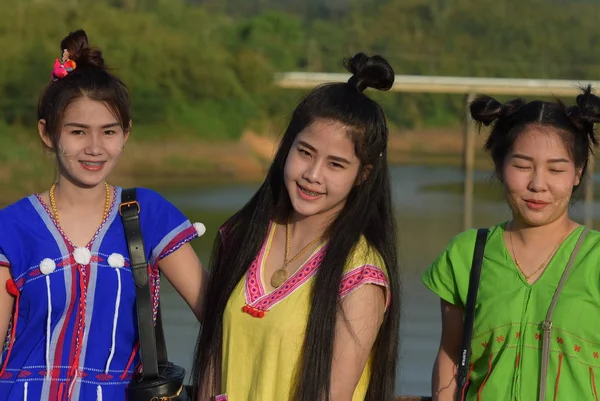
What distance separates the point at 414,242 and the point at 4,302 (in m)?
7.15

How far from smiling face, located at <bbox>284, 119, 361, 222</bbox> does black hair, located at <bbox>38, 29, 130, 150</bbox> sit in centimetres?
39

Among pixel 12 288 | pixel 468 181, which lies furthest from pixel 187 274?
pixel 468 181

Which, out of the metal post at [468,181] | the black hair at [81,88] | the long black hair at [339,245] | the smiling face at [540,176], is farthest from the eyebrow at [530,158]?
the metal post at [468,181]

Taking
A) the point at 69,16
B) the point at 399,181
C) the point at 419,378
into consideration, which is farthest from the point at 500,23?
the point at 419,378

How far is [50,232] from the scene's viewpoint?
2.27 m

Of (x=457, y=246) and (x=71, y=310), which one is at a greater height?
(x=457, y=246)

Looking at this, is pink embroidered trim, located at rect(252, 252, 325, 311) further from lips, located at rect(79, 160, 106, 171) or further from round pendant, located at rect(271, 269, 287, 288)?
lips, located at rect(79, 160, 106, 171)

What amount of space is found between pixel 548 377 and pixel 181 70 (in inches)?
362

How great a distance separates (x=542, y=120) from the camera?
226 cm

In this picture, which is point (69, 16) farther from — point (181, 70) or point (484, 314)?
point (484, 314)

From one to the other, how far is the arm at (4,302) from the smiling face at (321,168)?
0.58 m

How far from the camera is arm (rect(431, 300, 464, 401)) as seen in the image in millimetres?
2264

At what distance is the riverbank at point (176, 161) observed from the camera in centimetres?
914

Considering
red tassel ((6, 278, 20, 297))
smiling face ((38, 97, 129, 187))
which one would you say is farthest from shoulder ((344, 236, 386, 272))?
red tassel ((6, 278, 20, 297))
